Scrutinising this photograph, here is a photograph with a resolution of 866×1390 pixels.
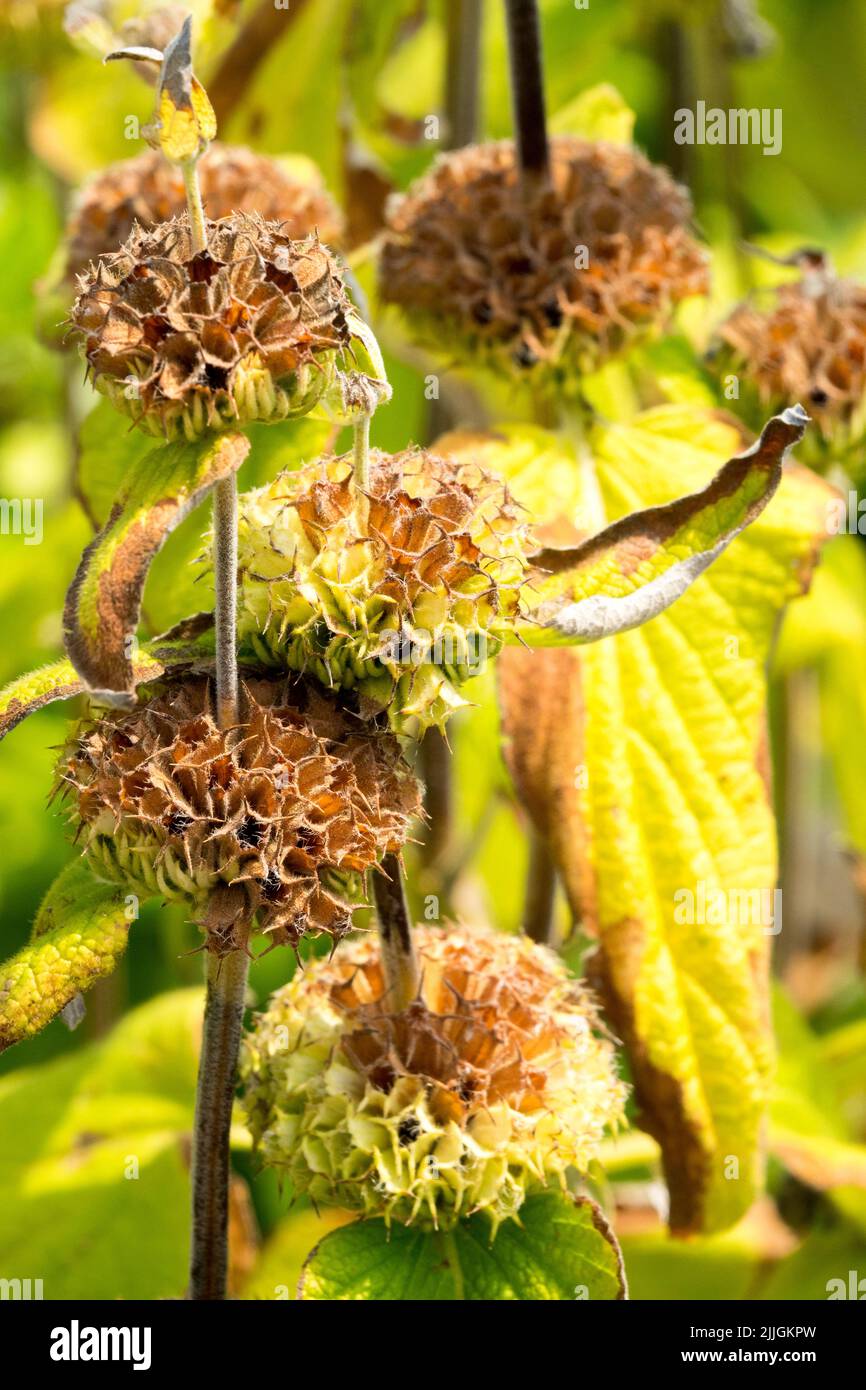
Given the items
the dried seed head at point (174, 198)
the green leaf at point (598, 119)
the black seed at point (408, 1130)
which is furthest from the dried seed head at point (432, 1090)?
the green leaf at point (598, 119)

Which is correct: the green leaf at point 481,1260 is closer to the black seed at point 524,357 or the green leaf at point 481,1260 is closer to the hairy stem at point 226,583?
the hairy stem at point 226,583

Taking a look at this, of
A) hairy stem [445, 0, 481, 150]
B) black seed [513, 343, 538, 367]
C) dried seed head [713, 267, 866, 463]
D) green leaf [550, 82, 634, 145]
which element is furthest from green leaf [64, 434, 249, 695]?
hairy stem [445, 0, 481, 150]

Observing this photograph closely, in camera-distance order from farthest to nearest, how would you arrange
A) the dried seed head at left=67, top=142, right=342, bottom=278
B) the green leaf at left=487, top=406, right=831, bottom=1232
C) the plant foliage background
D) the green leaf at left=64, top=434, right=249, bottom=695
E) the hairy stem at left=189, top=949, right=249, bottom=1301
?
the plant foliage background → the dried seed head at left=67, top=142, right=342, bottom=278 → the green leaf at left=487, top=406, right=831, bottom=1232 → the hairy stem at left=189, top=949, right=249, bottom=1301 → the green leaf at left=64, top=434, right=249, bottom=695

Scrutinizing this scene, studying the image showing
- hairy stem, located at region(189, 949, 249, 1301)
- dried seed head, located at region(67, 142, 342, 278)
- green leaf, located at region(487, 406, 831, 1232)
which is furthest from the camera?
dried seed head, located at region(67, 142, 342, 278)

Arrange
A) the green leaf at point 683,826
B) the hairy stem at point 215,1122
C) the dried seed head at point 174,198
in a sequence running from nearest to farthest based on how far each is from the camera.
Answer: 1. the hairy stem at point 215,1122
2. the green leaf at point 683,826
3. the dried seed head at point 174,198

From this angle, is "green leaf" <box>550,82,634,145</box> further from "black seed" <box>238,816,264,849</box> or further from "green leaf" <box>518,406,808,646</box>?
"black seed" <box>238,816,264,849</box>

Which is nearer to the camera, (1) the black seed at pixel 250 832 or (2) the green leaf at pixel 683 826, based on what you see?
(1) the black seed at pixel 250 832

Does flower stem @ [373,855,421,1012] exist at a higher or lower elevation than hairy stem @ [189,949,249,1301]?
higher
